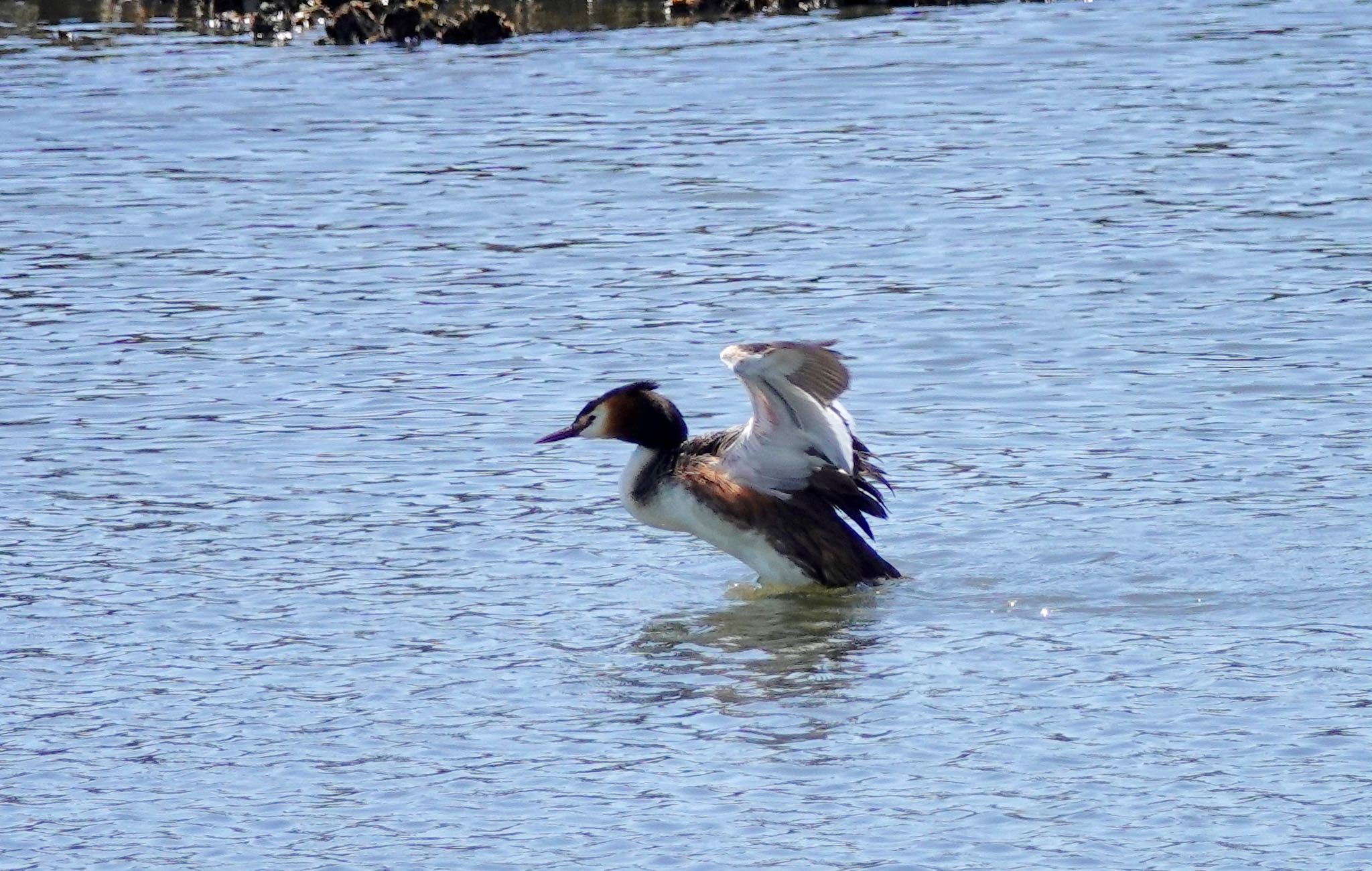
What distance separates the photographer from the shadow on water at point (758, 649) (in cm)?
851

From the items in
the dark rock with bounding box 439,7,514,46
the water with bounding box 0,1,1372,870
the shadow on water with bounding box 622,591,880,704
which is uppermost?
the dark rock with bounding box 439,7,514,46

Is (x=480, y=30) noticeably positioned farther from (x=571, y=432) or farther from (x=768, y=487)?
(x=768, y=487)

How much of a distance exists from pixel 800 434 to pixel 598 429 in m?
1.09

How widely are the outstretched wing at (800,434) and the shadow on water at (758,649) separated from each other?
470 mm

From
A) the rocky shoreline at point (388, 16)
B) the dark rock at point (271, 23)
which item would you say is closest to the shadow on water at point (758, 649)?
the rocky shoreline at point (388, 16)

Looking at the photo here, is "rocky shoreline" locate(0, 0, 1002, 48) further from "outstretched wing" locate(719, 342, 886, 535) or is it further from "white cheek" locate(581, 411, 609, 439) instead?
"outstretched wing" locate(719, 342, 886, 535)

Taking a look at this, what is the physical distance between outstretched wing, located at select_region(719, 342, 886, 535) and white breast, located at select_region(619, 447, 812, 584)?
214mm

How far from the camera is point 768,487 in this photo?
9.94 metres

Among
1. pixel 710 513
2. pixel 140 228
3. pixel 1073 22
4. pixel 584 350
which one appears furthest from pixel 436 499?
pixel 1073 22

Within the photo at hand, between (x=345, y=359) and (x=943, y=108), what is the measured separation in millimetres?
8740

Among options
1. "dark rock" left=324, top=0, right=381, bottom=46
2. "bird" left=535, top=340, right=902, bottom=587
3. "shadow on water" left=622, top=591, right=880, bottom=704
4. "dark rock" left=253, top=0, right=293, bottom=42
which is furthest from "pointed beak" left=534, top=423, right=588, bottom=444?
"dark rock" left=253, top=0, right=293, bottom=42

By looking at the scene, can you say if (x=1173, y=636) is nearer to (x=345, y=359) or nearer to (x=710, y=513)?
(x=710, y=513)

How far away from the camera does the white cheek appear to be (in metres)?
10.3

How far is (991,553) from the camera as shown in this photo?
32.5ft
